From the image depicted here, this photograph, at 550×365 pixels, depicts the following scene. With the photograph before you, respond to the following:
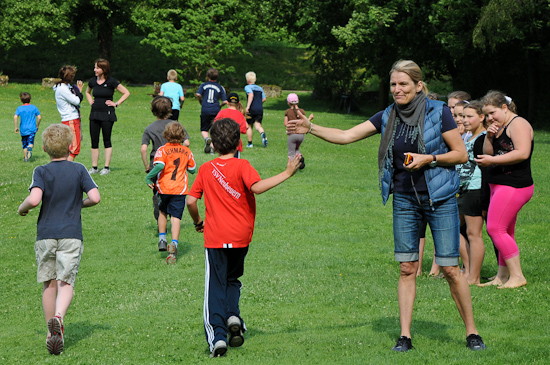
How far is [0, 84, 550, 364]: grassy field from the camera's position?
7543mm

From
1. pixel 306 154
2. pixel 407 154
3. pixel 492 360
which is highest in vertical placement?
→ pixel 407 154

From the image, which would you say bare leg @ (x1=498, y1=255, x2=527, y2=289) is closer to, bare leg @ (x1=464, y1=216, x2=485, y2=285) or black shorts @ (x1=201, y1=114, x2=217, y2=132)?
bare leg @ (x1=464, y1=216, x2=485, y2=285)

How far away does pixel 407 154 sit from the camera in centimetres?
671

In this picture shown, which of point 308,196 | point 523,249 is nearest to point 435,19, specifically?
point 308,196

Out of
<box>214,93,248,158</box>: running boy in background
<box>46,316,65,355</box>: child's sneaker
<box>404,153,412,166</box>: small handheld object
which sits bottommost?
<box>46,316,65,355</box>: child's sneaker

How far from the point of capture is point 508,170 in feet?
31.8

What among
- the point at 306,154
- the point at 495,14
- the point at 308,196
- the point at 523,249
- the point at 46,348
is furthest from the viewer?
the point at 495,14

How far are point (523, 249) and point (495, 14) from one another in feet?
63.6

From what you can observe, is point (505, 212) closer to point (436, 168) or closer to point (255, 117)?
point (436, 168)

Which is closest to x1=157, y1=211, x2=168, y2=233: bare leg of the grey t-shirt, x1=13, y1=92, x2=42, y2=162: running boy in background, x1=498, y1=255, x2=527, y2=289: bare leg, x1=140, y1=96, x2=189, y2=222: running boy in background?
x1=140, y1=96, x2=189, y2=222: running boy in background

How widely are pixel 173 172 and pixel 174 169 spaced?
0.15ft

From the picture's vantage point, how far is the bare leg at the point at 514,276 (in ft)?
32.6

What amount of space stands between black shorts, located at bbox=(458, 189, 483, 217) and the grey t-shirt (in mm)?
4573

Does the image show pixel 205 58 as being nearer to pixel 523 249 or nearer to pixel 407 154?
pixel 523 249
